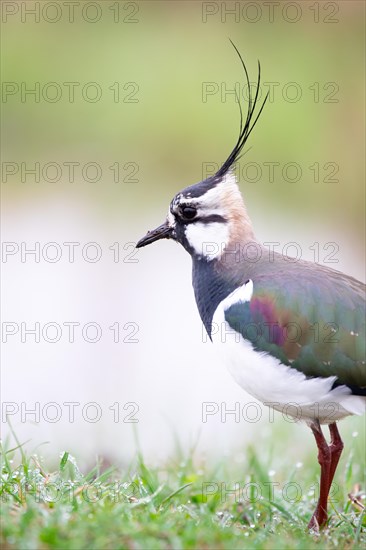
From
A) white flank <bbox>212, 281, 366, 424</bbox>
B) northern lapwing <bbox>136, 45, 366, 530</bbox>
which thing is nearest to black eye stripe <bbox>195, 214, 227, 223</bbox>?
northern lapwing <bbox>136, 45, 366, 530</bbox>

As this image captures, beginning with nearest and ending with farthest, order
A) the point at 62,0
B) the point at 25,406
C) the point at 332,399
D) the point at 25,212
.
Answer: the point at 332,399
the point at 25,406
the point at 25,212
the point at 62,0

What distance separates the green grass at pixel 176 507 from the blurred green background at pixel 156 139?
2963 millimetres

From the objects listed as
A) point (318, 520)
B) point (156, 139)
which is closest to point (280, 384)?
point (318, 520)

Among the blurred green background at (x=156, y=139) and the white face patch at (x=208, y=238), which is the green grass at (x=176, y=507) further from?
the blurred green background at (x=156, y=139)

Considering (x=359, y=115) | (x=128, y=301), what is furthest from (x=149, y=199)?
(x=359, y=115)

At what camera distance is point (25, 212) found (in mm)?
11227

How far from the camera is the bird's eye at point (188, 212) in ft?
19.1

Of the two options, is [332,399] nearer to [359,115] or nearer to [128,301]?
[128,301]

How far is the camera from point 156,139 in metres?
12.2

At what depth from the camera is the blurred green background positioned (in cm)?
994

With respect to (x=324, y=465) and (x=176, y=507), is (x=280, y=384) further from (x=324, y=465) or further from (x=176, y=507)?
(x=176, y=507)

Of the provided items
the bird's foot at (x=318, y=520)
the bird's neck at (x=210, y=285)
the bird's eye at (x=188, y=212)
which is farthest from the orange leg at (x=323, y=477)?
the bird's eye at (x=188, y=212)

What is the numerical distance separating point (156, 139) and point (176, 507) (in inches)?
298

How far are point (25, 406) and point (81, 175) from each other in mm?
4191
